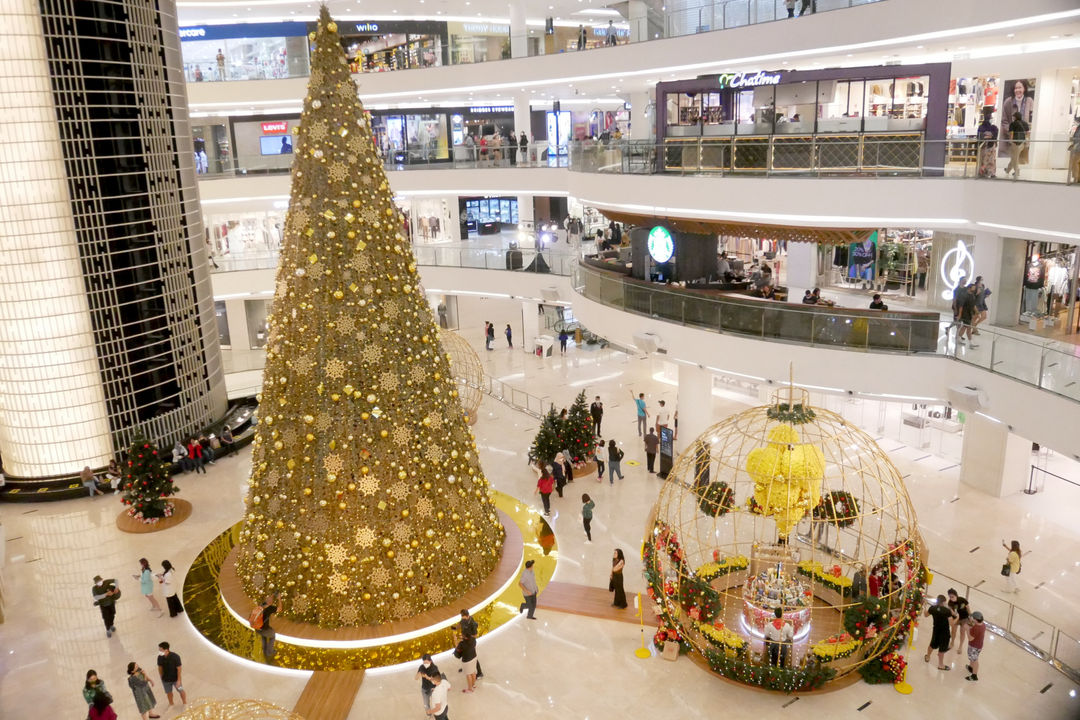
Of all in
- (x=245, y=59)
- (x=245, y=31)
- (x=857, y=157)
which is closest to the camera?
(x=857, y=157)

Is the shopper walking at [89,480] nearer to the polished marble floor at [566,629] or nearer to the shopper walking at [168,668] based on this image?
the polished marble floor at [566,629]

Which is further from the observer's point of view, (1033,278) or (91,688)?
(1033,278)

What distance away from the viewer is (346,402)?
12.2 metres

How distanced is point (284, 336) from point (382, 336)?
160 cm

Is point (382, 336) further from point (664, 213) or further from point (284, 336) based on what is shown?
point (664, 213)

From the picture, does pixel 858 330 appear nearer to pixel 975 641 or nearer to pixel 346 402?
pixel 975 641

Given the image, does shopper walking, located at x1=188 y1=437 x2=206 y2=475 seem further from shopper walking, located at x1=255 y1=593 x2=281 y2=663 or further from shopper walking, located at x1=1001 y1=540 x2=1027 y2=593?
shopper walking, located at x1=1001 y1=540 x2=1027 y2=593

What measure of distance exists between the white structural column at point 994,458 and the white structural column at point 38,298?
1973cm

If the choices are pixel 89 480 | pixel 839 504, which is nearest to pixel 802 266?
pixel 839 504

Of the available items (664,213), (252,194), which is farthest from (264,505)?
(252,194)

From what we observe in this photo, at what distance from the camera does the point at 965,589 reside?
1406cm

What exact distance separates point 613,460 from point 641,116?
17.1 metres

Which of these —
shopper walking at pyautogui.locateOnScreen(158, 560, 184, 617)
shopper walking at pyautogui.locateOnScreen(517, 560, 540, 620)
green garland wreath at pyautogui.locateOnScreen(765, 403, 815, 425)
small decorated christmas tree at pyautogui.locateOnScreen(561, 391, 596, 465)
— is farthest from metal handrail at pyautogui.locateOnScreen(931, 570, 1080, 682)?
shopper walking at pyautogui.locateOnScreen(158, 560, 184, 617)

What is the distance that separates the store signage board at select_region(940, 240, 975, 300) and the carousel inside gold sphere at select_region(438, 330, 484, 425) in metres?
12.0
